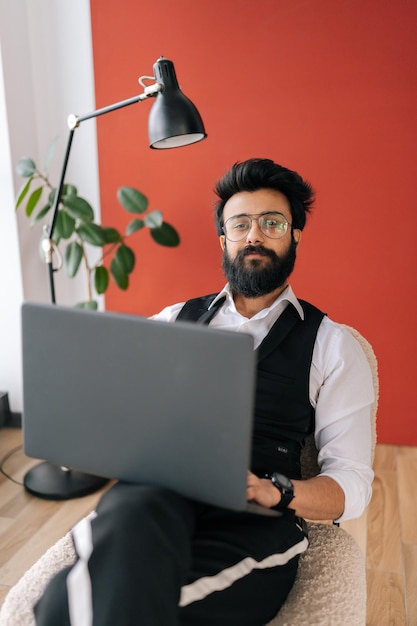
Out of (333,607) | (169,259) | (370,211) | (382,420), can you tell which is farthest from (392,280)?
(333,607)

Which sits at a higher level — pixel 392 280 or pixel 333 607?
pixel 392 280

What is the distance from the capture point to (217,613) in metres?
0.91

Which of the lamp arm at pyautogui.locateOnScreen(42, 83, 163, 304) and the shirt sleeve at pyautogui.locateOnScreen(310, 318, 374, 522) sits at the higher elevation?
the lamp arm at pyautogui.locateOnScreen(42, 83, 163, 304)

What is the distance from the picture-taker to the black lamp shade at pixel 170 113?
60.0 inches

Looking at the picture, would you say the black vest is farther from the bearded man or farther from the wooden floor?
the wooden floor

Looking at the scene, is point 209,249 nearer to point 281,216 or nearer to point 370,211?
point 370,211

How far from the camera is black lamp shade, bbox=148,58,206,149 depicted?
5.00ft

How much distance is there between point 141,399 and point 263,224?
0.77 m

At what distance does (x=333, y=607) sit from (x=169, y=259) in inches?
71.0

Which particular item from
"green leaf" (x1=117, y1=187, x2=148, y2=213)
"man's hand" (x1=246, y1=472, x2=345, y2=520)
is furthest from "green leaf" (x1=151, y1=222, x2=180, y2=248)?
"man's hand" (x1=246, y1=472, x2=345, y2=520)

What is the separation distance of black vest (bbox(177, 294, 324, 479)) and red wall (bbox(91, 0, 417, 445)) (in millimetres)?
1198

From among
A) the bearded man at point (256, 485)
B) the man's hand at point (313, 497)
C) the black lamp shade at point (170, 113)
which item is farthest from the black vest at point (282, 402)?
the black lamp shade at point (170, 113)

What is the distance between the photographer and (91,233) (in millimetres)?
2229

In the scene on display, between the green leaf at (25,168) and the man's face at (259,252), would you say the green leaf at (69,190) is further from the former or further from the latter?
the man's face at (259,252)
